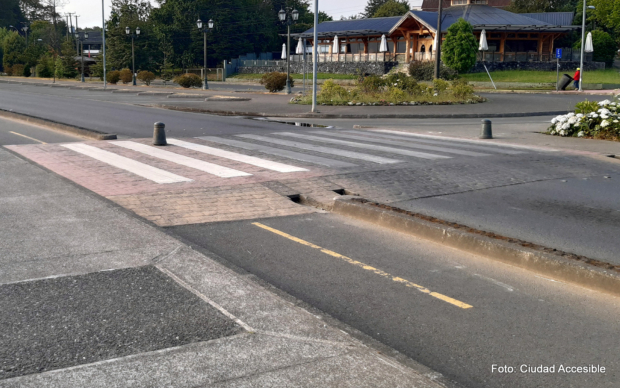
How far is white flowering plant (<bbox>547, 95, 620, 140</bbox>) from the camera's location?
56.7 feet

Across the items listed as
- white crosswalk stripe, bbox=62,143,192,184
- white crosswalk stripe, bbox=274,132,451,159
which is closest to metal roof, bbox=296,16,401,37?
white crosswalk stripe, bbox=274,132,451,159

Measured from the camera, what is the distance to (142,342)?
4465 millimetres

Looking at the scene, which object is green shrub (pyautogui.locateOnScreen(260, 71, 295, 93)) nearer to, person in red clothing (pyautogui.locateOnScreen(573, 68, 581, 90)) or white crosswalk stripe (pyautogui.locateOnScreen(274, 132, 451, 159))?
person in red clothing (pyautogui.locateOnScreen(573, 68, 581, 90))

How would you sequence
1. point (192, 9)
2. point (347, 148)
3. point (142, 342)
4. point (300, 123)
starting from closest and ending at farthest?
point (142, 342) → point (347, 148) → point (300, 123) → point (192, 9)

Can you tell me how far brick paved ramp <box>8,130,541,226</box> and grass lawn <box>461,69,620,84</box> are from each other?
40293 millimetres

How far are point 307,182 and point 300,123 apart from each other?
40.4ft

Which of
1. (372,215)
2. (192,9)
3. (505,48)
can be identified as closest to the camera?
(372,215)

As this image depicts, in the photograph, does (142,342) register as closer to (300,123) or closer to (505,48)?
(300,123)

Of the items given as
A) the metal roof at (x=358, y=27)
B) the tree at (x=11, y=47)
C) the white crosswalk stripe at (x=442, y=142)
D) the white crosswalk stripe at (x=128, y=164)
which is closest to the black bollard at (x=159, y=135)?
the white crosswalk stripe at (x=128, y=164)

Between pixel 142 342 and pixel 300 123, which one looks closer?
pixel 142 342

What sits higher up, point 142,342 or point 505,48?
point 505,48

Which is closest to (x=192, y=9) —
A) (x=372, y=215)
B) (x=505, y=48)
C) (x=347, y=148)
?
(x=505, y=48)

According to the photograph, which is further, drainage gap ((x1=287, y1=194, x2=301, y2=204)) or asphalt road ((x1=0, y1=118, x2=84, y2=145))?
asphalt road ((x1=0, y1=118, x2=84, y2=145))

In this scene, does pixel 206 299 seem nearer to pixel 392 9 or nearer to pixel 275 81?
pixel 275 81
